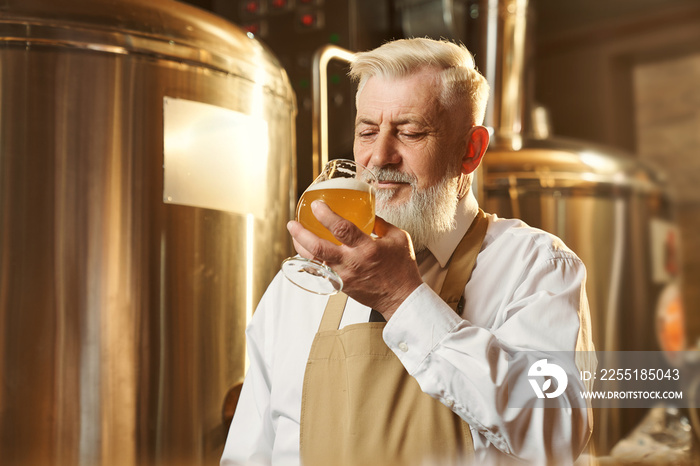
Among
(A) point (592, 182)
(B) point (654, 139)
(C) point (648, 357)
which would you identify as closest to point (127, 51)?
(A) point (592, 182)

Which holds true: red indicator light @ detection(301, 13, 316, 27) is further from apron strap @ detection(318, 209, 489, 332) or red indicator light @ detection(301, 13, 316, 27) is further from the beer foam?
the beer foam

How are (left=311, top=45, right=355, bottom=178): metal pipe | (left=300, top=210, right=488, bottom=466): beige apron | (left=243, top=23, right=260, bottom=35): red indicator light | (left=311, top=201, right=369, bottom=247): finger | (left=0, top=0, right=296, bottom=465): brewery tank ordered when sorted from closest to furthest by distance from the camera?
1. (left=311, top=201, right=369, bottom=247): finger
2. (left=300, top=210, right=488, bottom=466): beige apron
3. (left=0, top=0, right=296, bottom=465): brewery tank
4. (left=311, top=45, right=355, bottom=178): metal pipe
5. (left=243, top=23, right=260, bottom=35): red indicator light

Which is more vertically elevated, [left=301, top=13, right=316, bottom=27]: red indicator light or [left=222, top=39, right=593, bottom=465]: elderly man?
[left=301, top=13, right=316, bottom=27]: red indicator light

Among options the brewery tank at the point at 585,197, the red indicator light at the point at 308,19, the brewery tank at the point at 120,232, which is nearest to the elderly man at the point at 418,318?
the brewery tank at the point at 120,232

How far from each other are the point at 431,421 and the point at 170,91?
2.74ft

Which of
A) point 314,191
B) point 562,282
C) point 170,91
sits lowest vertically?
point 562,282

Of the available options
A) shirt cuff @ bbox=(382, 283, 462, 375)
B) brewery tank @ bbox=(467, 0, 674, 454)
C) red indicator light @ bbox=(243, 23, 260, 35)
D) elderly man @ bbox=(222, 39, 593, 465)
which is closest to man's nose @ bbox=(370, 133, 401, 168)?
elderly man @ bbox=(222, 39, 593, 465)

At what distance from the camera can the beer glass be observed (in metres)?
0.93

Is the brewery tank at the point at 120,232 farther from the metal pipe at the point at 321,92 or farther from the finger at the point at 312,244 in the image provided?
the finger at the point at 312,244

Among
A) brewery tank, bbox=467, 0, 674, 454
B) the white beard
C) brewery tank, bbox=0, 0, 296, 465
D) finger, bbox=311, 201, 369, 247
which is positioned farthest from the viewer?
A: brewery tank, bbox=467, 0, 674, 454

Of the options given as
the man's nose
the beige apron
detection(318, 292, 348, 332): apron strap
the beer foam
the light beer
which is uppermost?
the man's nose

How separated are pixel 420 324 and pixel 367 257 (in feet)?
0.39

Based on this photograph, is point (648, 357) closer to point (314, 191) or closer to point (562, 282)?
point (562, 282)

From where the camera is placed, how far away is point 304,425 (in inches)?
44.4
